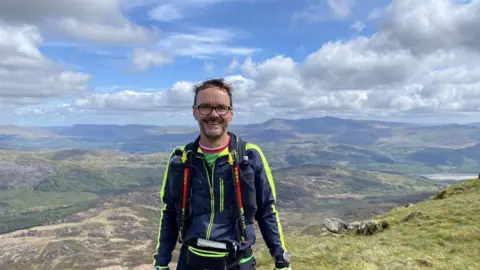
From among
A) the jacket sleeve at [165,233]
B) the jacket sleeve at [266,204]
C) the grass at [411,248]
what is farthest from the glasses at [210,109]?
the grass at [411,248]

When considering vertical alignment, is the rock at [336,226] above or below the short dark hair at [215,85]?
Answer: below

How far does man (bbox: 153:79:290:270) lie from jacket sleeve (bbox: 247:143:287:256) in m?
0.02

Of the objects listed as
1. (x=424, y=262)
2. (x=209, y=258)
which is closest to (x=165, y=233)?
(x=209, y=258)

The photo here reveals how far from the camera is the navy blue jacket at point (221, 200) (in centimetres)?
804

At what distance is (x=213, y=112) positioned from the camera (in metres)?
7.89

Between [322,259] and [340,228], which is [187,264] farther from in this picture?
[340,228]

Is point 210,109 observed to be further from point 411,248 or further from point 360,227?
point 360,227

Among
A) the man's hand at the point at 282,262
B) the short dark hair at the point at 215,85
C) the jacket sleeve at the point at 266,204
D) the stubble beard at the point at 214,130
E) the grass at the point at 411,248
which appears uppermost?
the short dark hair at the point at 215,85

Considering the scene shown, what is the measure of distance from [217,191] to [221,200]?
223 millimetres

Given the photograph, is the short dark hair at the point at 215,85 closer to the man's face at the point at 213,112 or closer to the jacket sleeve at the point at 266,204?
the man's face at the point at 213,112

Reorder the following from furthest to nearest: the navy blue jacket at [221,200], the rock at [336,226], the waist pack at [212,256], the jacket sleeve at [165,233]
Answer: the rock at [336,226] → the jacket sleeve at [165,233] → the navy blue jacket at [221,200] → the waist pack at [212,256]

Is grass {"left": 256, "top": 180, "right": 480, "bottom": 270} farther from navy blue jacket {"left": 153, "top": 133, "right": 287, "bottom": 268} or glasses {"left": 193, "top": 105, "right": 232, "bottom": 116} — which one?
glasses {"left": 193, "top": 105, "right": 232, "bottom": 116}

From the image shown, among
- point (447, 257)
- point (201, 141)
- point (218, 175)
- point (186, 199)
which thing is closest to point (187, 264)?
point (186, 199)

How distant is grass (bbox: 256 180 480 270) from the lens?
1827 centimetres
